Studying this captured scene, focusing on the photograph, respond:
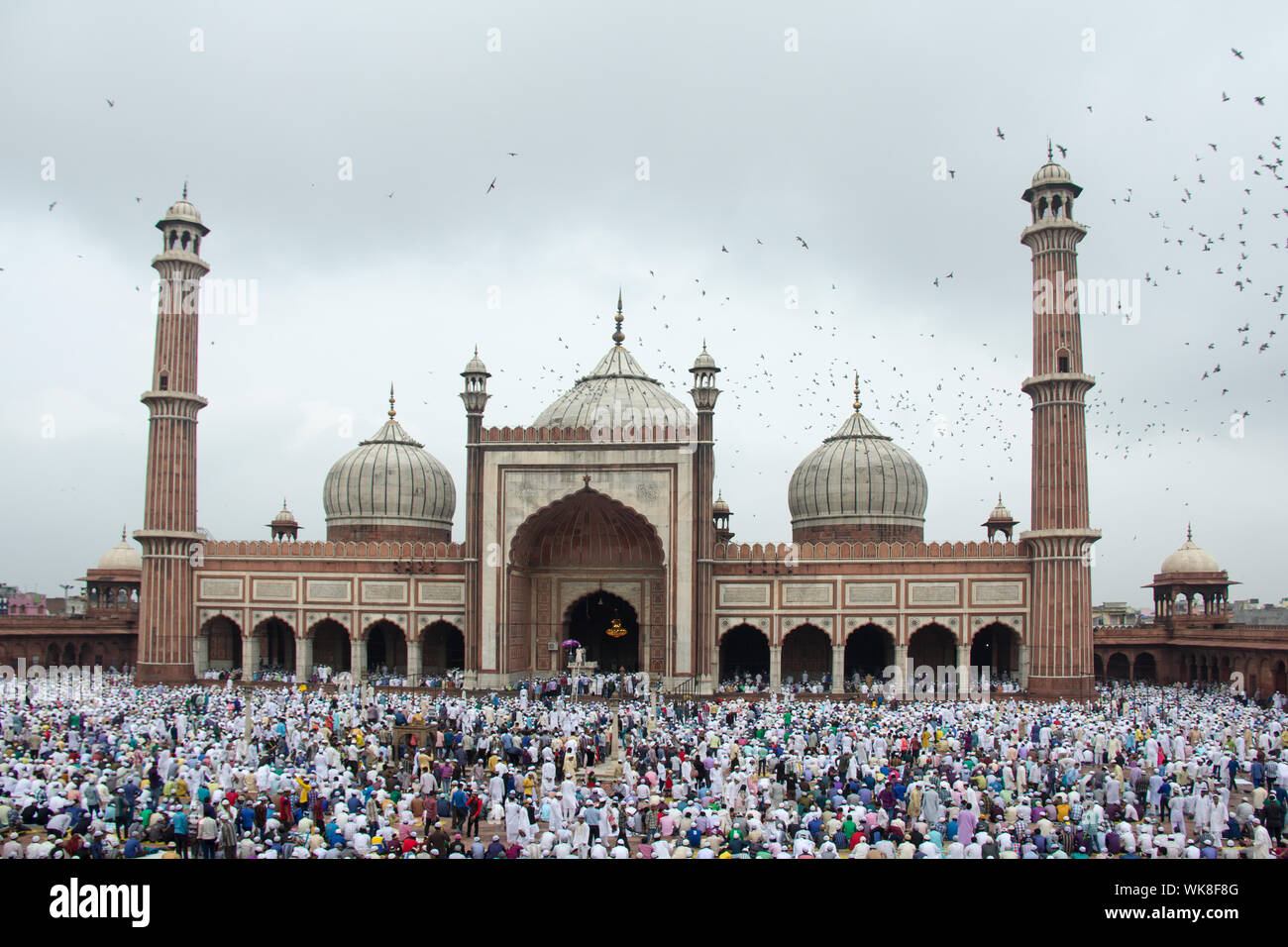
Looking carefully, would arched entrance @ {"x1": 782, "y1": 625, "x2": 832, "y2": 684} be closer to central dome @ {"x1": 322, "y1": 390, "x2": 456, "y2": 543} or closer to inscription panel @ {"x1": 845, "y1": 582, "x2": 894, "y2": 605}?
inscription panel @ {"x1": 845, "y1": 582, "x2": 894, "y2": 605}

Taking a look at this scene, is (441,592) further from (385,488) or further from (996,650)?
(996,650)

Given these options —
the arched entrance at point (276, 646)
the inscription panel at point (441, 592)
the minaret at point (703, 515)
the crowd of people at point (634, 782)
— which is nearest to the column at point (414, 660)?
the inscription panel at point (441, 592)

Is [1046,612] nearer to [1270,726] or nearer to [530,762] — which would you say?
[1270,726]

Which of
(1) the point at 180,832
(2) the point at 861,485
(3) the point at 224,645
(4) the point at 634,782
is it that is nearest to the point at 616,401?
(2) the point at 861,485

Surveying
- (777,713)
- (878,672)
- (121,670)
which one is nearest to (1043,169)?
(878,672)

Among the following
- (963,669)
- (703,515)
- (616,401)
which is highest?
(616,401)
